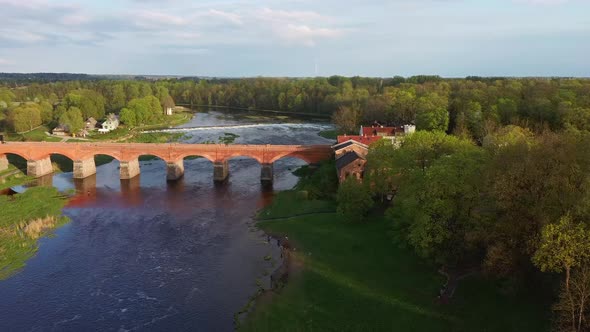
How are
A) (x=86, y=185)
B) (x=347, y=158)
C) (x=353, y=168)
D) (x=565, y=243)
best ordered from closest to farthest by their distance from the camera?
1. (x=565, y=243)
2. (x=353, y=168)
3. (x=347, y=158)
4. (x=86, y=185)

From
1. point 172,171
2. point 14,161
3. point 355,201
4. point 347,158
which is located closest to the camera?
point 355,201

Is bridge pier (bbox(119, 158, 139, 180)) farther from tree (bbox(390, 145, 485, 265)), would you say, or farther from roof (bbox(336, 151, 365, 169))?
tree (bbox(390, 145, 485, 265))

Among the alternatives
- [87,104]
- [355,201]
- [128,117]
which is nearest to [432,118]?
[355,201]

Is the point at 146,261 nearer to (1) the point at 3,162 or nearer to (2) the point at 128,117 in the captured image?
(1) the point at 3,162

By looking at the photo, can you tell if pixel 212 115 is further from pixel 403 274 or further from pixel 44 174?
pixel 403 274

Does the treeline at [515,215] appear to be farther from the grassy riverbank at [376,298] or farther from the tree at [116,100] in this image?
the tree at [116,100]

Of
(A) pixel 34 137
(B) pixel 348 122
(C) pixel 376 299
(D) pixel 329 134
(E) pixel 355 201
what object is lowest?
(C) pixel 376 299
